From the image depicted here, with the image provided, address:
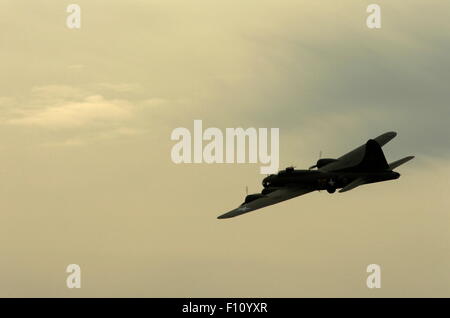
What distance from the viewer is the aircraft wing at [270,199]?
10712cm

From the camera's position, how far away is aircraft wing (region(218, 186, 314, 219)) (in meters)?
107

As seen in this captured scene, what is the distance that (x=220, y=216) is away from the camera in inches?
4107

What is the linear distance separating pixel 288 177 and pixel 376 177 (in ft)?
32.2

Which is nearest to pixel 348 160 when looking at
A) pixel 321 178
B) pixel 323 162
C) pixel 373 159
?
pixel 323 162

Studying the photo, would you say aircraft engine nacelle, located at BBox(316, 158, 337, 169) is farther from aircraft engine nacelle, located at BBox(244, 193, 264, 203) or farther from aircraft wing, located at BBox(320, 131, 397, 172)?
aircraft engine nacelle, located at BBox(244, 193, 264, 203)

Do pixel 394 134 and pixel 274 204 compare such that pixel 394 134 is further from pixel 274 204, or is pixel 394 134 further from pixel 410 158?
pixel 274 204

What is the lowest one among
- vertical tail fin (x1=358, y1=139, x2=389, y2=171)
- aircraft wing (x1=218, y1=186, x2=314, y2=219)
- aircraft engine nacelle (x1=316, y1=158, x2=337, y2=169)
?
aircraft wing (x1=218, y1=186, x2=314, y2=219)

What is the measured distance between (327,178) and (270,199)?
6497mm

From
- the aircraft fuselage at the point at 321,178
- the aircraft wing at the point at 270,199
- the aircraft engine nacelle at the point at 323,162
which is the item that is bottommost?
the aircraft wing at the point at 270,199

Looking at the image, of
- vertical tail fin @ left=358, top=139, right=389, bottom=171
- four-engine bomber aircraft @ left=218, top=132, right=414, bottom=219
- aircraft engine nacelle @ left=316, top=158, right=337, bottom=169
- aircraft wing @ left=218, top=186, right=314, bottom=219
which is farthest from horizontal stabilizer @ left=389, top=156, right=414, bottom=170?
aircraft wing @ left=218, top=186, right=314, bottom=219

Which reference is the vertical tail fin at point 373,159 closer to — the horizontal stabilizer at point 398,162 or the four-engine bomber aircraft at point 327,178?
the four-engine bomber aircraft at point 327,178

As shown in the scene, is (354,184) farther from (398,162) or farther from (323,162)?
(323,162)

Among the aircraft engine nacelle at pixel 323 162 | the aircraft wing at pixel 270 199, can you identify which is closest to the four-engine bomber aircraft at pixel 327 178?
the aircraft wing at pixel 270 199
